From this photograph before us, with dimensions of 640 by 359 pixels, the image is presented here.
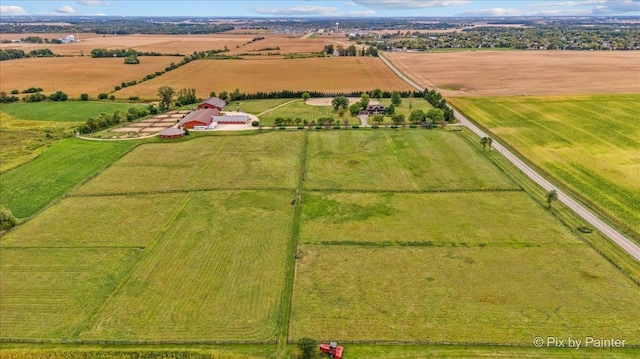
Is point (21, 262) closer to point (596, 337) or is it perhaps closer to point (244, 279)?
point (244, 279)

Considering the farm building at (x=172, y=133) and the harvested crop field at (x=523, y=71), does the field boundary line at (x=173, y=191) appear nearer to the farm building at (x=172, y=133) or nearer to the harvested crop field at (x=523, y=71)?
the farm building at (x=172, y=133)

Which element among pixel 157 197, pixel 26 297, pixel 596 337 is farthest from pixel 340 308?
pixel 157 197

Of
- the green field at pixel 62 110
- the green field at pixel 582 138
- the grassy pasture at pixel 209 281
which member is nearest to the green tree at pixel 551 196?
the green field at pixel 582 138

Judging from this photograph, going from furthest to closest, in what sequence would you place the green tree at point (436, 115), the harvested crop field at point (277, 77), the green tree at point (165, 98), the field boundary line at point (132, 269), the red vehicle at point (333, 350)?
the harvested crop field at point (277, 77) < the green tree at point (165, 98) < the green tree at point (436, 115) < the field boundary line at point (132, 269) < the red vehicle at point (333, 350)

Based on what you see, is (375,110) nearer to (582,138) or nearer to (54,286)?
(582,138)

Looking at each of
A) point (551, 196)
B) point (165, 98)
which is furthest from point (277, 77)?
point (551, 196)

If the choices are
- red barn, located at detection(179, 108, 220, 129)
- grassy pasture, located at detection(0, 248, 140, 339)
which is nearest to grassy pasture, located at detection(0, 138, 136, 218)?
grassy pasture, located at detection(0, 248, 140, 339)
